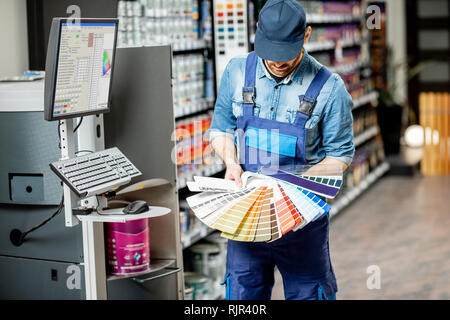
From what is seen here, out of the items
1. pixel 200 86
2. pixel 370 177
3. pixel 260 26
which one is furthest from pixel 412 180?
pixel 260 26

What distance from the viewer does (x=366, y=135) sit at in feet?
28.1

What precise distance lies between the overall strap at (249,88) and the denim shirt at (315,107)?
0.8 inches

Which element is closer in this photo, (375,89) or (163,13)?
(163,13)

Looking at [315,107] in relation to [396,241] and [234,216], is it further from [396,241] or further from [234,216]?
[396,241]

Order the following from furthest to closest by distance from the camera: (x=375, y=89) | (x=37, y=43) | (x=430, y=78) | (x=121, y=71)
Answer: (x=430, y=78) → (x=375, y=89) → (x=37, y=43) → (x=121, y=71)

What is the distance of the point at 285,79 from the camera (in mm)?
2936

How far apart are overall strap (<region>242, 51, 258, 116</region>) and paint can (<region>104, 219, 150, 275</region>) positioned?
75cm

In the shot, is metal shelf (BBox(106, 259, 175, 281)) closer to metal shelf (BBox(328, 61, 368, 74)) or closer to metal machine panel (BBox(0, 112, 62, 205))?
metal machine panel (BBox(0, 112, 62, 205))

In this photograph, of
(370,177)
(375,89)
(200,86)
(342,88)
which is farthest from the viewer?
(375,89)

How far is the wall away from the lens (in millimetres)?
3656

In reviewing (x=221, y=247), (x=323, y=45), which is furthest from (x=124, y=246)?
(x=323, y=45)

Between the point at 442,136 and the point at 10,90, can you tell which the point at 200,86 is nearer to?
the point at 10,90

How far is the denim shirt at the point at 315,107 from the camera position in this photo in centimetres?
291

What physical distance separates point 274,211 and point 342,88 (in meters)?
0.59
